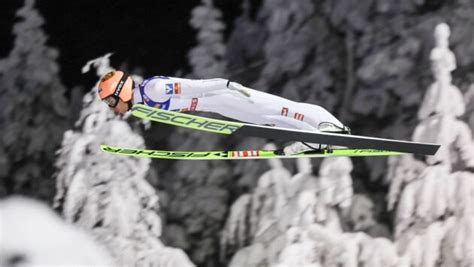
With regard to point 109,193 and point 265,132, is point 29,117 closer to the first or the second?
point 109,193

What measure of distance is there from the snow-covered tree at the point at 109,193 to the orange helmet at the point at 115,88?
1300 millimetres

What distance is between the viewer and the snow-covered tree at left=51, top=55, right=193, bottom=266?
13.5 feet

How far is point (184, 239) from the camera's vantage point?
4.11 metres

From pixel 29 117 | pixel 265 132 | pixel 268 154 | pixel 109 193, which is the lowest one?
pixel 265 132

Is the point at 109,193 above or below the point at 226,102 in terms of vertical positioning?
above

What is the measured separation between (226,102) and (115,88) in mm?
481

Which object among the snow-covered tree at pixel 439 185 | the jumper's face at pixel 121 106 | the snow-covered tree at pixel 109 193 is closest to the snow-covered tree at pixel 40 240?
the snow-covered tree at pixel 109 193

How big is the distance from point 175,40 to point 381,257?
5.94 feet

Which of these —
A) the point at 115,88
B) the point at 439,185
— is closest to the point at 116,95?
the point at 115,88

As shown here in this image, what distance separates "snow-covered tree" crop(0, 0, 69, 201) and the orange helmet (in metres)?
1.47

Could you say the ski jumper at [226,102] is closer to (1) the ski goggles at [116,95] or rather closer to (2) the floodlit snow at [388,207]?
(1) the ski goggles at [116,95]

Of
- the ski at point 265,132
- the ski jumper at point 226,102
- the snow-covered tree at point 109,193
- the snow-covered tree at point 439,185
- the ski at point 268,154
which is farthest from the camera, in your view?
the snow-covered tree at point 109,193

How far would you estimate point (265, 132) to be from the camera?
2.63 m

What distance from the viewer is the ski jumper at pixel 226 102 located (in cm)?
274
